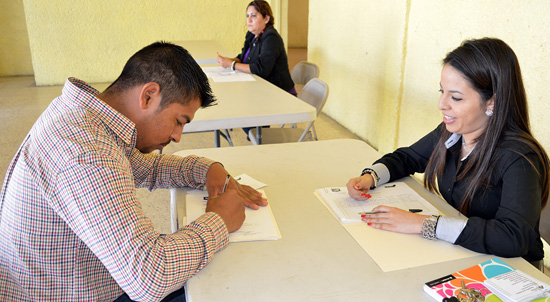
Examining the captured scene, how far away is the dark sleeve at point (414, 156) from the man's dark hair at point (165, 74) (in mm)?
785

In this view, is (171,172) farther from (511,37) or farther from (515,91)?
(511,37)

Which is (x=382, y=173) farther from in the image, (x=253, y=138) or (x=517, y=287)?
(x=253, y=138)

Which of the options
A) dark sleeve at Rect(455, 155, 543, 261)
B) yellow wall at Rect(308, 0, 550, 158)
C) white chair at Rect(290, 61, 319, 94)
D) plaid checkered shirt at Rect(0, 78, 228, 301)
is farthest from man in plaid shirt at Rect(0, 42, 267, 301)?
white chair at Rect(290, 61, 319, 94)

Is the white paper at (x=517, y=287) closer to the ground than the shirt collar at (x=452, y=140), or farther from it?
closer to the ground

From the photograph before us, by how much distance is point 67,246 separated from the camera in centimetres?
104

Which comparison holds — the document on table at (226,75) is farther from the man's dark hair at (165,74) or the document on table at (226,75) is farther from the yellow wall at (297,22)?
the yellow wall at (297,22)

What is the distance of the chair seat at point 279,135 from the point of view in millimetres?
2959

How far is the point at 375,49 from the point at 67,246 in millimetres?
3497

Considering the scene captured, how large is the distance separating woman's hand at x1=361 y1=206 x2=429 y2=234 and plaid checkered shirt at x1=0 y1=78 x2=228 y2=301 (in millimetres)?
434

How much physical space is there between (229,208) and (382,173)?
1.95ft

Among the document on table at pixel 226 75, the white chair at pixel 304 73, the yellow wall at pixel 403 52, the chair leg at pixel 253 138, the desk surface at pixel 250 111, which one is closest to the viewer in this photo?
the desk surface at pixel 250 111

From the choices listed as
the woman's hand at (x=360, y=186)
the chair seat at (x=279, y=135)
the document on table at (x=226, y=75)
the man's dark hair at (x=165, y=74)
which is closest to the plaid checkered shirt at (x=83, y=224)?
the man's dark hair at (x=165, y=74)

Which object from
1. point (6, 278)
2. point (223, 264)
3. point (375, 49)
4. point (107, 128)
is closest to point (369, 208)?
point (223, 264)

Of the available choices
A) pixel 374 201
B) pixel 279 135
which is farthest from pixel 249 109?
pixel 374 201
